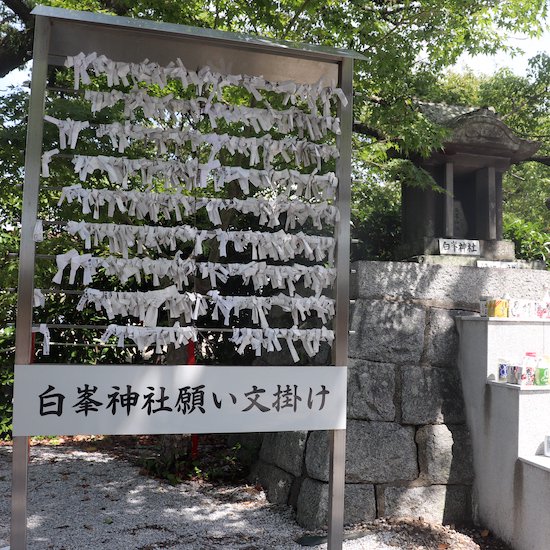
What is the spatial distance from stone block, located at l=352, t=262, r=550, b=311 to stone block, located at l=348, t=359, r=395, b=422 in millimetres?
579

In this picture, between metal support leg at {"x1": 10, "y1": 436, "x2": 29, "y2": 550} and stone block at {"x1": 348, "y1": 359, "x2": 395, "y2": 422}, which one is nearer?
metal support leg at {"x1": 10, "y1": 436, "x2": 29, "y2": 550}

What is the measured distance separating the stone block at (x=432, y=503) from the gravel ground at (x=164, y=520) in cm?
9

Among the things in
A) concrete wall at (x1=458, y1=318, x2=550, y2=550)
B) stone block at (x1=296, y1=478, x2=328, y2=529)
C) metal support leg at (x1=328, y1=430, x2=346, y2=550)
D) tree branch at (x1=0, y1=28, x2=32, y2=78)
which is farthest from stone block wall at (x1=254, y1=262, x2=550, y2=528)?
tree branch at (x1=0, y1=28, x2=32, y2=78)

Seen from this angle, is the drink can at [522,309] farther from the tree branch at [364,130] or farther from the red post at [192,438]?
the red post at [192,438]

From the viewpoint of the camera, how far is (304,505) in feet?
14.0

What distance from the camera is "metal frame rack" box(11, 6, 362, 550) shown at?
9.20ft

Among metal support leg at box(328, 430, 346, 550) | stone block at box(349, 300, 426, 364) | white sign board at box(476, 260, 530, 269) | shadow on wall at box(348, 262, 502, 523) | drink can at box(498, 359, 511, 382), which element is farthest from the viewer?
white sign board at box(476, 260, 530, 269)

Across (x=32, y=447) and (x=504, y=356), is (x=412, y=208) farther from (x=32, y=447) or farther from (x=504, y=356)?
(x=32, y=447)

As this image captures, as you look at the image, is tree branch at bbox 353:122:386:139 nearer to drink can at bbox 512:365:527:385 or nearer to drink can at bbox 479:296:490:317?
drink can at bbox 479:296:490:317

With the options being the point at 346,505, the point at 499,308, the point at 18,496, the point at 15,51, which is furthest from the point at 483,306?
the point at 15,51

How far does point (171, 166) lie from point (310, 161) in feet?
2.88

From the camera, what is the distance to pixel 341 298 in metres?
3.25

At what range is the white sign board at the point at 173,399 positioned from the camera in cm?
277

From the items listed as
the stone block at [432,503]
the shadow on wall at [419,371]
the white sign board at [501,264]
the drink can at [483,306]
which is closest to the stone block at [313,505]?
the shadow on wall at [419,371]
